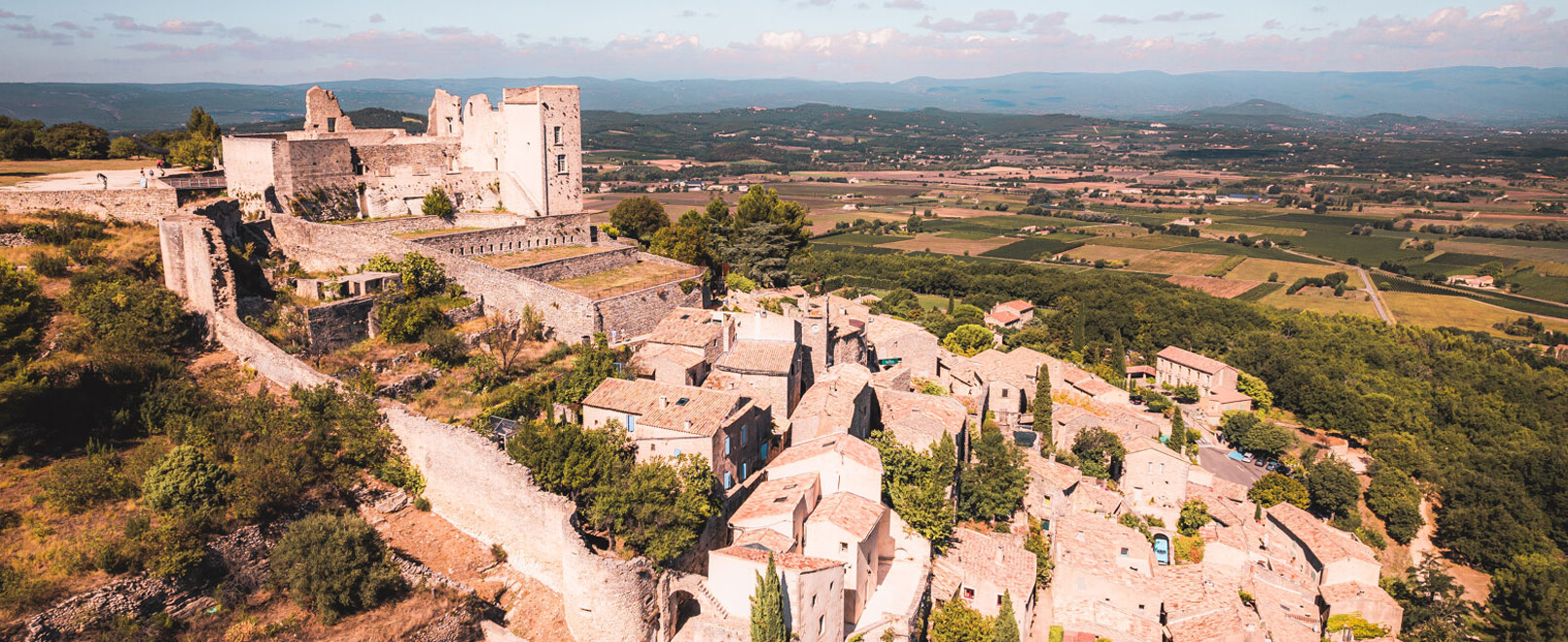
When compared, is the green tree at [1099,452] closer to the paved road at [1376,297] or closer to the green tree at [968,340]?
the green tree at [968,340]

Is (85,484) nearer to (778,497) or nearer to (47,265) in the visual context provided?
(47,265)

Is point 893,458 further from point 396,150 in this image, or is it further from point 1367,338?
point 1367,338

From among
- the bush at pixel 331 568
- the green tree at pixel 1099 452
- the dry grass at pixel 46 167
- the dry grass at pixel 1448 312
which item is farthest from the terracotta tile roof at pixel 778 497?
the dry grass at pixel 1448 312

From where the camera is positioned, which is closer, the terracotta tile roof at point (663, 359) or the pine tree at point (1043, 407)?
the terracotta tile roof at point (663, 359)

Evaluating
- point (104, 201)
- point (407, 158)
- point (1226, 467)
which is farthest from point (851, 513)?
point (1226, 467)

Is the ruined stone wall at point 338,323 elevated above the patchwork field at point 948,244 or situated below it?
above

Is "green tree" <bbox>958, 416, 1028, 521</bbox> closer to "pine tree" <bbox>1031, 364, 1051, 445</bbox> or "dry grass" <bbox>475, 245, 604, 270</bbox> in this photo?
"pine tree" <bbox>1031, 364, 1051, 445</bbox>
